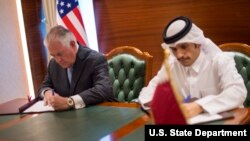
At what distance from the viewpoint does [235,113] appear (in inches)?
64.9

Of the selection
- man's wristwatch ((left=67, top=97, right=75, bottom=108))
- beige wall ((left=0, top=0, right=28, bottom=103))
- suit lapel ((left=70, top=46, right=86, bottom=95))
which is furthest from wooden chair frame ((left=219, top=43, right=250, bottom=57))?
beige wall ((left=0, top=0, right=28, bottom=103))

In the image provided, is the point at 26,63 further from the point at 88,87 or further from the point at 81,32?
the point at 88,87

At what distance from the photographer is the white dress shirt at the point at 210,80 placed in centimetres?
179

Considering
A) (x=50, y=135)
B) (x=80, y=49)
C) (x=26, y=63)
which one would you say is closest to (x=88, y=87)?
(x=80, y=49)

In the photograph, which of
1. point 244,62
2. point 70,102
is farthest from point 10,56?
point 244,62

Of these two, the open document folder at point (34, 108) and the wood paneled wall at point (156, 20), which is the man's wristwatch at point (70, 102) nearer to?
the open document folder at point (34, 108)

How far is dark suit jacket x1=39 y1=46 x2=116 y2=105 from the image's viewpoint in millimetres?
2328

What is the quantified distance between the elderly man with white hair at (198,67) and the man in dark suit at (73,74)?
39 centimetres

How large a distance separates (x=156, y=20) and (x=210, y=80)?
1.81 m

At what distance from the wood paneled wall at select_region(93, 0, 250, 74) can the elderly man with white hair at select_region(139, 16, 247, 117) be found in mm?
1402

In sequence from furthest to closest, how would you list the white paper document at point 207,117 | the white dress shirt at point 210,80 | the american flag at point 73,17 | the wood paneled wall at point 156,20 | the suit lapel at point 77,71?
1. the american flag at point 73,17
2. the wood paneled wall at point 156,20
3. the suit lapel at point 77,71
4. the white dress shirt at point 210,80
5. the white paper document at point 207,117

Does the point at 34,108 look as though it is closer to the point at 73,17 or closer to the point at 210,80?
the point at 210,80

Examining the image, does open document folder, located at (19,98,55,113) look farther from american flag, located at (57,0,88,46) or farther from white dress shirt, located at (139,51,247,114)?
american flag, located at (57,0,88,46)

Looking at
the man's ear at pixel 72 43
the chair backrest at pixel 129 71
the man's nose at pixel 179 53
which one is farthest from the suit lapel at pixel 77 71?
the man's nose at pixel 179 53
